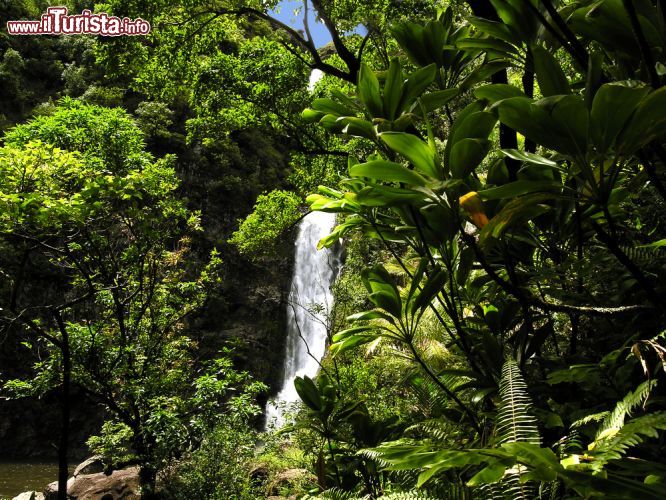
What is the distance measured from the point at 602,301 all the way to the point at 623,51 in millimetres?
954

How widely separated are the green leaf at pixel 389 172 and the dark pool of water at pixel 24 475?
528 inches

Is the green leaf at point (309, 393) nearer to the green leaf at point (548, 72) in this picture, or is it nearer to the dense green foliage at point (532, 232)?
the dense green foliage at point (532, 232)

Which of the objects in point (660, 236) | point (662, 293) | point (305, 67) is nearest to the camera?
point (662, 293)

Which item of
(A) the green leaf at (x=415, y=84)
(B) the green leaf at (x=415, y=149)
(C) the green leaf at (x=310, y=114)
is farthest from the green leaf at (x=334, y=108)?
(B) the green leaf at (x=415, y=149)

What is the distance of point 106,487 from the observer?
24.9ft

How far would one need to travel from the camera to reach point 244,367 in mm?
18328

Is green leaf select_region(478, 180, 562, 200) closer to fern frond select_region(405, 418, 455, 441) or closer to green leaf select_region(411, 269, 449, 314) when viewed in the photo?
green leaf select_region(411, 269, 449, 314)

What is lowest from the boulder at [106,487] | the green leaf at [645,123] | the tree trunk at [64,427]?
the boulder at [106,487]

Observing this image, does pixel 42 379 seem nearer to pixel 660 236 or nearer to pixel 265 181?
pixel 660 236

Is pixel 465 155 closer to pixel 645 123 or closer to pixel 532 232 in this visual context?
pixel 645 123

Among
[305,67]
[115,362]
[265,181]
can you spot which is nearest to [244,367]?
[265,181]

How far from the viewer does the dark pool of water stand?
11.2 metres

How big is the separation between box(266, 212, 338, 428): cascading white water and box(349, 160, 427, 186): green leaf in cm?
1669

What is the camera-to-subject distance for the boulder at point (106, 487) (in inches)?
293
